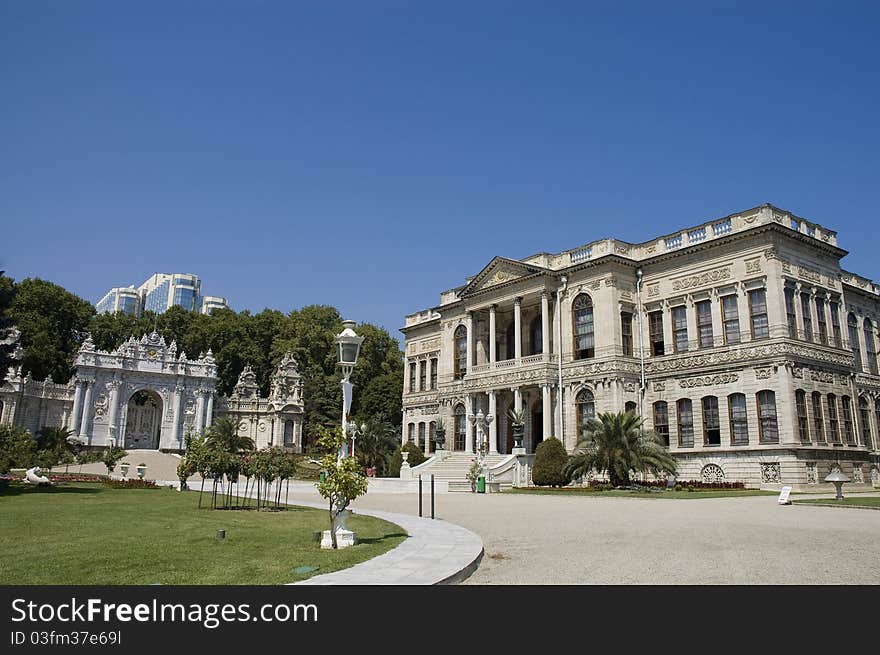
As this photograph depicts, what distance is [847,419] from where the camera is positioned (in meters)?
36.7

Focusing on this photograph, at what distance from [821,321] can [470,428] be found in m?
22.7

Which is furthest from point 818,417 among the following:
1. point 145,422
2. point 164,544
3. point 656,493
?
point 145,422

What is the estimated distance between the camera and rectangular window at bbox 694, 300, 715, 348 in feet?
125

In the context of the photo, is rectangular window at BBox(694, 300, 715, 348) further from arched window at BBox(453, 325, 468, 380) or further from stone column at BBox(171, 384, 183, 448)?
stone column at BBox(171, 384, 183, 448)

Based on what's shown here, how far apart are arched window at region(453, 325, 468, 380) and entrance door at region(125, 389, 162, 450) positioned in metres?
30.0

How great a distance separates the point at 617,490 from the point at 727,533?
1829 cm

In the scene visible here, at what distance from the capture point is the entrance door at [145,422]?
6291 centimetres

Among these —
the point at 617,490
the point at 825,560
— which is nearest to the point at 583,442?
the point at 617,490

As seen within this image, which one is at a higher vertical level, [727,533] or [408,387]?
[408,387]

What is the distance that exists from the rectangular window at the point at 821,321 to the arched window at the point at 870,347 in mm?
8607

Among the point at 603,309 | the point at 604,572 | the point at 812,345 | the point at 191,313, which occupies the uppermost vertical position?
the point at 191,313
